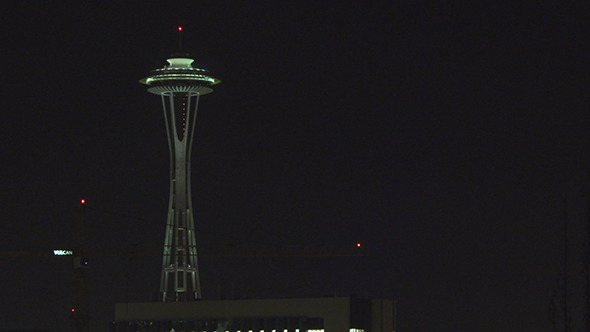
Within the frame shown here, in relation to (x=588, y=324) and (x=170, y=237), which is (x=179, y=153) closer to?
(x=170, y=237)

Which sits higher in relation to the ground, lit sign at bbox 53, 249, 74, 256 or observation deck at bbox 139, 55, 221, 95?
observation deck at bbox 139, 55, 221, 95

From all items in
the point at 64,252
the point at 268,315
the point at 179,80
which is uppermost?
the point at 179,80

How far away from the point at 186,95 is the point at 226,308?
92.2ft

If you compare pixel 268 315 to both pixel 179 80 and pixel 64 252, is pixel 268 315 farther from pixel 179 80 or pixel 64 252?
pixel 179 80

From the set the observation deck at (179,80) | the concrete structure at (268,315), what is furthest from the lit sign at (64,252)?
the observation deck at (179,80)

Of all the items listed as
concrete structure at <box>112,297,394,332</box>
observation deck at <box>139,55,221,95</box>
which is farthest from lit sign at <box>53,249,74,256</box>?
observation deck at <box>139,55,221,95</box>

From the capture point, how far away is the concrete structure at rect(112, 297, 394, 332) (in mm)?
186000

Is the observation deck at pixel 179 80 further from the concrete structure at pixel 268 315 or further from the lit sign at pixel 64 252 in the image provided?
the concrete structure at pixel 268 315

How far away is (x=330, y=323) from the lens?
185625 mm

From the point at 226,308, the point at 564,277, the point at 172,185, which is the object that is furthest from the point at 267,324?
the point at 564,277

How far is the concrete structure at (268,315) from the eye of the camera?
186 m

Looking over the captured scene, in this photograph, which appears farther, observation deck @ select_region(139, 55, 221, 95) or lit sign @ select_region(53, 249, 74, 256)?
lit sign @ select_region(53, 249, 74, 256)

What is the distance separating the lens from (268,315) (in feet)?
629

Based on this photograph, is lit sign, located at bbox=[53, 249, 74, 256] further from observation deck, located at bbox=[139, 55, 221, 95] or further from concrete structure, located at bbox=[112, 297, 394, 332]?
observation deck, located at bbox=[139, 55, 221, 95]
